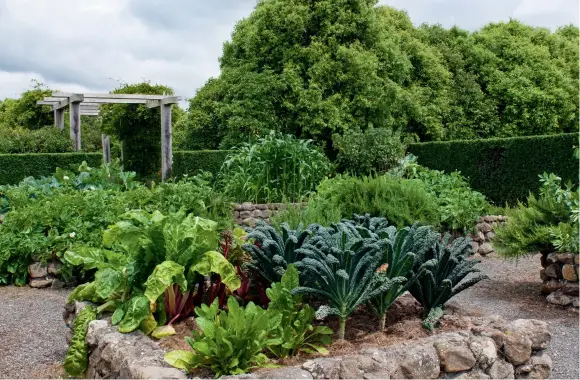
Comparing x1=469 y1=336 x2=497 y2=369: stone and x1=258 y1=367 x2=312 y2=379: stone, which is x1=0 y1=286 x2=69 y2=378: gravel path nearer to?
x1=258 y1=367 x2=312 y2=379: stone

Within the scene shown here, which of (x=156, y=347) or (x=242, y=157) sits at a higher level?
(x=242, y=157)

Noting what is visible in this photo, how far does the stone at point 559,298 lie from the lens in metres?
6.02

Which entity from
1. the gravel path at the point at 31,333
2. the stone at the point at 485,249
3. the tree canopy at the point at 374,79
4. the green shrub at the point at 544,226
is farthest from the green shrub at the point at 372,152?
the gravel path at the point at 31,333

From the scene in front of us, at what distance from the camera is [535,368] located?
11.6 feet

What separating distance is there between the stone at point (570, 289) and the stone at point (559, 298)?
1.7 inches

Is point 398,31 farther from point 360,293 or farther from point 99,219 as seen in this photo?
point 360,293

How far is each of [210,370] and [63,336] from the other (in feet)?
7.77

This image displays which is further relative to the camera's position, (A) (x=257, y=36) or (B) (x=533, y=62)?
(B) (x=533, y=62)

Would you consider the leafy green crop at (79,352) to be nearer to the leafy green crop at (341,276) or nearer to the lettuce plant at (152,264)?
the lettuce plant at (152,264)

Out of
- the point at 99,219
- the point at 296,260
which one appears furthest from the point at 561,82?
the point at 296,260

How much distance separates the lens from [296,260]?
3754mm

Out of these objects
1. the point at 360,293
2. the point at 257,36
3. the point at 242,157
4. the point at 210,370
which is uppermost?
Result: the point at 257,36

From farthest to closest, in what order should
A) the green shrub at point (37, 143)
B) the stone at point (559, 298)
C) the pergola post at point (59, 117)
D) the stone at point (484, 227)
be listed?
the pergola post at point (59, 117) < the green shrub at point (37, 143) < the stone at point (484, 227) < the stone at point (559, 298)

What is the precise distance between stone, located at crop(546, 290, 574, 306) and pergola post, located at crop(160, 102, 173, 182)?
28.0 ft
